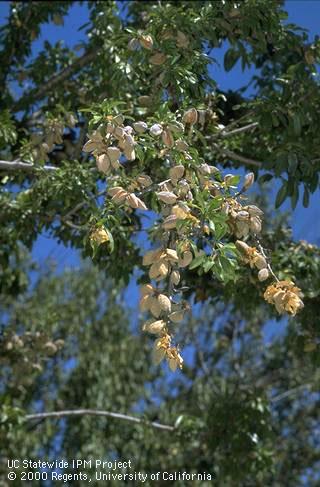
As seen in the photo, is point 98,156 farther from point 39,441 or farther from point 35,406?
point 35,406

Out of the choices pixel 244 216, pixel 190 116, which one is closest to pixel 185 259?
pixel 244 216

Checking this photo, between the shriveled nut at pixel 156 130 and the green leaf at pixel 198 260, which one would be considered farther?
the shriveled nut at pixel 156 130

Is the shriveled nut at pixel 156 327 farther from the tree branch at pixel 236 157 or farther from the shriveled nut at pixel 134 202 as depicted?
the tree branch at pixel 236 157

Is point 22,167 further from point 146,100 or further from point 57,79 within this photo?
point 57,79

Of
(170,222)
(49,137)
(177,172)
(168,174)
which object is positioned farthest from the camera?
(49,137)

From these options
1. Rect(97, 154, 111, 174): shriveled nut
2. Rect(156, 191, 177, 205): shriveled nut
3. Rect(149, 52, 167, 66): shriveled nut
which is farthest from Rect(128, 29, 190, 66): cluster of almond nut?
Rect(156, 191, 177, 205): shriveled nut

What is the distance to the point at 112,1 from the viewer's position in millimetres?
4070

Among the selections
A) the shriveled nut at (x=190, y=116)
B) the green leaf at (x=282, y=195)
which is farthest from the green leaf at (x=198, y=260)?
the green leaf at (x=282, y=195)

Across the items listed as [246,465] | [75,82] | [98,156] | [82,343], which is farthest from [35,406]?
[98,156]

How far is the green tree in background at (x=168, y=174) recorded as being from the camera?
7.29 ft

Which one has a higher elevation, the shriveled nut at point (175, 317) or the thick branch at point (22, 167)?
the thick branch at point (22, 167)

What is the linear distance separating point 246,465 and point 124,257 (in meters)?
1.43

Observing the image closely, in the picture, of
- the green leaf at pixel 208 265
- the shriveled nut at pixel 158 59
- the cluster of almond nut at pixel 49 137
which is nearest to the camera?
the green leaf at pixel 208 265

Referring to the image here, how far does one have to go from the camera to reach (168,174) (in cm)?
270
